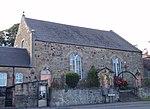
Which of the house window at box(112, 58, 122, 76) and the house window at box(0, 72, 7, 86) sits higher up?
the house window at box(112, 58, 122, 76)

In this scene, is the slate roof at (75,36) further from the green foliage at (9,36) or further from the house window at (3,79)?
the green foliage at (9,36)

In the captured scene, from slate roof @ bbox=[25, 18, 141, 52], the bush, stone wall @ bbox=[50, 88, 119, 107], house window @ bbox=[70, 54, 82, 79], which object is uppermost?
slate roof @ bbox=[25, 18, 141, 52]

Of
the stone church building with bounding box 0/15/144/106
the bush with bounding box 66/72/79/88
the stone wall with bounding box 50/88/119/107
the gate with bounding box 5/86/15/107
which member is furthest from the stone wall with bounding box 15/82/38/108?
the bush with bounding box 66/72/79/88

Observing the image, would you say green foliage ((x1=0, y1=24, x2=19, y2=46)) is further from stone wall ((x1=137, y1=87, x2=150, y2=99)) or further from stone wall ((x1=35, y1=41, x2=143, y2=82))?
stone wall ((x1=137, y1=87, x2=150, y2=99))

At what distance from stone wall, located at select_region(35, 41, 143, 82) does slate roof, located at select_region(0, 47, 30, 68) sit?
1.53 meters

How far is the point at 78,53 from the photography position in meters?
36.8

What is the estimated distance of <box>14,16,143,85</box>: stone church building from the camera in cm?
3325

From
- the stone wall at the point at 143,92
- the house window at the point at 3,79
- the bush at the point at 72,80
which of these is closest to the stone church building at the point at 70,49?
the house window at the point at 3,79

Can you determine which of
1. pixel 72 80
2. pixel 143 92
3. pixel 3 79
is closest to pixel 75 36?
pixel 72 80

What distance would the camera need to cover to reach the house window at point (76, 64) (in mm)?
36219

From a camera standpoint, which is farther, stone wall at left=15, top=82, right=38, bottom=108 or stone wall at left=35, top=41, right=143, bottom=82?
stone wall at left=35, top=41, right=143, bottom=82

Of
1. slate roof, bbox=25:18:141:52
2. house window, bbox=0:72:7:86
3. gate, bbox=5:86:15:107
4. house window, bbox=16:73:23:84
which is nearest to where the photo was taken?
gate, bbox=5:86:15:107

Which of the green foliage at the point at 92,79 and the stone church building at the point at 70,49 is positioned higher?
the stone church building at the point at 70,49

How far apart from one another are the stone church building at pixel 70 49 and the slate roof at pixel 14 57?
732 mm
